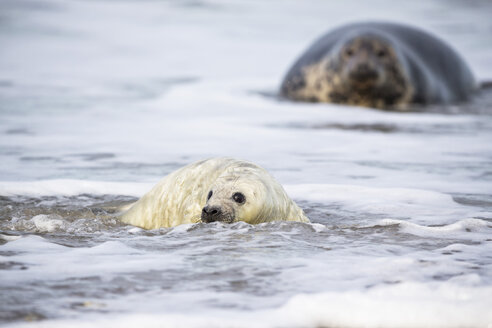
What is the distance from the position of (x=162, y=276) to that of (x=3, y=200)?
5.95 ft

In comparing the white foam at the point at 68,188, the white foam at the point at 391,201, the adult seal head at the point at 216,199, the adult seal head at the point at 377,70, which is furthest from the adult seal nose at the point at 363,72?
the adult seal head at the point at 216,199

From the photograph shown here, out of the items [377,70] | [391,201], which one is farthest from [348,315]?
[377,70]

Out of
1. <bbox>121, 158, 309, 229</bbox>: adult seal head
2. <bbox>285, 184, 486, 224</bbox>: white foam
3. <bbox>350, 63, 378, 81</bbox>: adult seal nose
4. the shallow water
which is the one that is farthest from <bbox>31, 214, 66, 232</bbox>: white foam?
<bbox>350, 63, 378, 81</bbox>: adult seal nose

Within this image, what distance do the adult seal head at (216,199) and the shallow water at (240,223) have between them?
0.31 ft

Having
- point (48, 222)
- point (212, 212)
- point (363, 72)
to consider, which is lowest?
point (48, 222)

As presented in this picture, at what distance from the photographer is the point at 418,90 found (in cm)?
908

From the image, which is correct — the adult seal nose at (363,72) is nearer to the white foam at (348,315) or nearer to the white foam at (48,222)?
the white foam at (48,222)

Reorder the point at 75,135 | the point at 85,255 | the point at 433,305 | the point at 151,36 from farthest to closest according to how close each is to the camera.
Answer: the point at 151,36, the point at 75,135, the point at 85,255, the point at 433,305

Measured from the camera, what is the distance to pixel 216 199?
10.8 ft

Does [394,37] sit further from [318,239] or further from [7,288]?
[7,288]

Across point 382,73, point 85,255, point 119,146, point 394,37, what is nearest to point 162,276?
point 85,255

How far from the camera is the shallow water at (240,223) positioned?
2.21m

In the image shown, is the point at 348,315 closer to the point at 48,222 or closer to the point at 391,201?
the point at 48,222

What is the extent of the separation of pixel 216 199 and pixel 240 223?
0.48 feet
